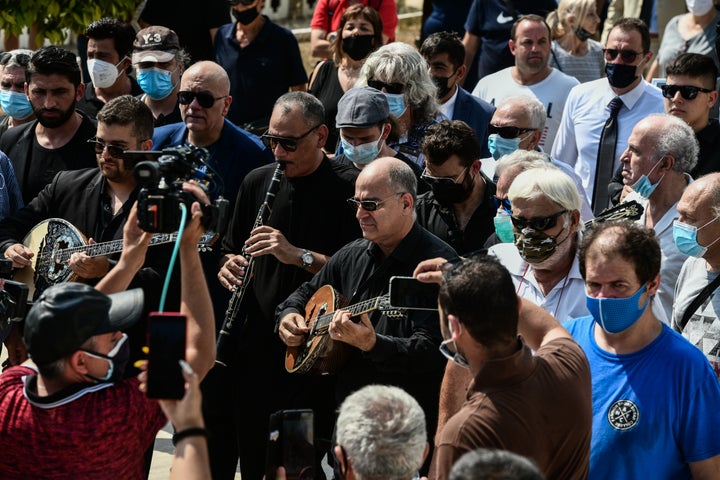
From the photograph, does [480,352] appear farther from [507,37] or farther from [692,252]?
[507,37]

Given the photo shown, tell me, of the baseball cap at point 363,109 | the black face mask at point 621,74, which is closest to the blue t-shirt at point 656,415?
the baseball cap at point 363,109

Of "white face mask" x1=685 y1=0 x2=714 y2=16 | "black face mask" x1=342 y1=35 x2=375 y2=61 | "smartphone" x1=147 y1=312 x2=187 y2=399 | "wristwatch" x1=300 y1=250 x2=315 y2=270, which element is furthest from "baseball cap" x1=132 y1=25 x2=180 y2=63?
"smartphone" x1=147 y1=312 x2=187 y2=399

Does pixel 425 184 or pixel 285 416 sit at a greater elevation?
pixel 285 416

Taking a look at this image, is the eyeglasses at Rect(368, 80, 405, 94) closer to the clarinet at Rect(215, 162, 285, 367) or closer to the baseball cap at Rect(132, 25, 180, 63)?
the clarinet at Rect(215, 162, 285, 367)

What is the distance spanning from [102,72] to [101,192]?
8.95 ft

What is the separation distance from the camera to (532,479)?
123 inches

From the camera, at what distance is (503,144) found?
8.10 meters

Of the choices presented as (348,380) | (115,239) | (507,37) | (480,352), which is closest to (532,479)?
(480,352)

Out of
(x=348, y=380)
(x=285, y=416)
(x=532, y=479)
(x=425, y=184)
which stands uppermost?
(x=532, y=479)

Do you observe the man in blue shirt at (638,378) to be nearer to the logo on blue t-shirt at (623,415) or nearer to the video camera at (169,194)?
the logo on blue t-shirt at (623,415)

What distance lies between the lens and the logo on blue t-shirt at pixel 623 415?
4762mm

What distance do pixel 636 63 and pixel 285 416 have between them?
5670 mm

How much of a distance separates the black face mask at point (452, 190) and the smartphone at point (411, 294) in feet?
6.53

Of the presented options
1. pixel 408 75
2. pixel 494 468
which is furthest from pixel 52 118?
pixel 494 468
